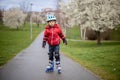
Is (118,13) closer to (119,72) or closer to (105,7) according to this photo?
(105,7)

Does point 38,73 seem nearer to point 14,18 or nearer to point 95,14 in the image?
point 14,18

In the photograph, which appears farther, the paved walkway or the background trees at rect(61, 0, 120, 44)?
the background trees at rect(61, 0, 120, 44)

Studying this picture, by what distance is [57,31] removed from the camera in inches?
291

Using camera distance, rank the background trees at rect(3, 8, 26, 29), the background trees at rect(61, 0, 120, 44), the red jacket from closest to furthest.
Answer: the background trees at rect(3, 8, 26, 29) < the red jacket < the background trees at rect(61, 0, 120, 44)

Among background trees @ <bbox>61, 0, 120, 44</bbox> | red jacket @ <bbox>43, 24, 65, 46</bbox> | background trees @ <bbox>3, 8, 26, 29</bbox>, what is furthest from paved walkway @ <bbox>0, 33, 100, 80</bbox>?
background trees @ <bbox>61, 0, 120, 44</bbox>

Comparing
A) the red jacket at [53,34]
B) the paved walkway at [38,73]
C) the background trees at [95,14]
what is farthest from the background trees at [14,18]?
the background trees at [95,14]

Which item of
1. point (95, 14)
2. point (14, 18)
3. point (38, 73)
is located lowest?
point (38, 73)

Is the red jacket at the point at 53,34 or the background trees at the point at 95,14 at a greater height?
the background trees at the point at 95,14

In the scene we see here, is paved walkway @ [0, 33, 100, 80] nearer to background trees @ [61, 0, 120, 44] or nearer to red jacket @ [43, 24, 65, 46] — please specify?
red jacket @ [43, 24, 65, 46]

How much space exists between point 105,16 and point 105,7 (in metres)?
0.57

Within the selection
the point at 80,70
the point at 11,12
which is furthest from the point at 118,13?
the point at 11,12

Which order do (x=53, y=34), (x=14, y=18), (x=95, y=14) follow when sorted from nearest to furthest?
(x=53, y=34) < (x=14, y=18) < (x=95, y=14)

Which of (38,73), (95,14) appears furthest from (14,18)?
(95,14)

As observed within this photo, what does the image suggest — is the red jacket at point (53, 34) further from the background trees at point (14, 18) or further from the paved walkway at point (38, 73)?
the paved walkway at point (38, 73)
